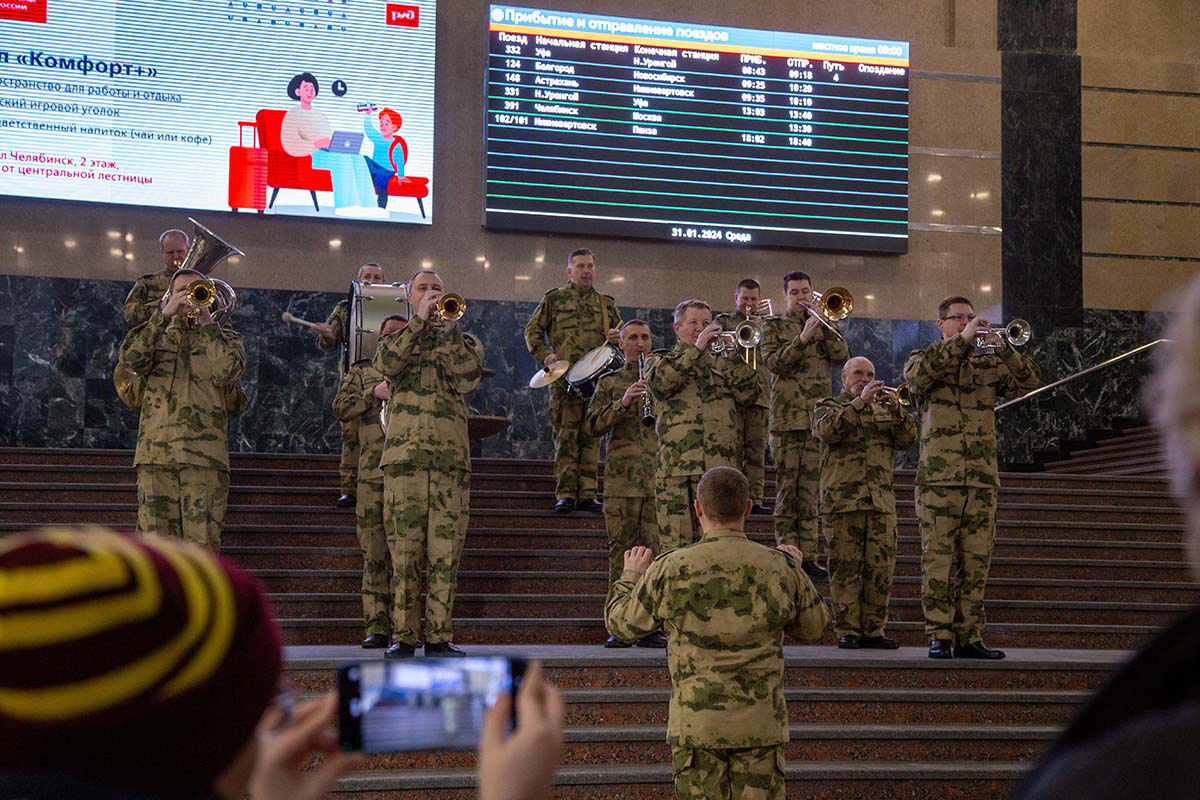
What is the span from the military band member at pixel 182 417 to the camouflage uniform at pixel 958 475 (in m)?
3.83

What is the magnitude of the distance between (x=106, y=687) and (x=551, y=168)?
11675 millimetres

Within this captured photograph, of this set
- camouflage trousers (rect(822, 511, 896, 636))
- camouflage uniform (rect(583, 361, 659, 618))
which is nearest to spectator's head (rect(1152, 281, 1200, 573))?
camouflage trousers (rect(822, 511, 896, 636))

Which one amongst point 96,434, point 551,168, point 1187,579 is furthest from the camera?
point 551,168

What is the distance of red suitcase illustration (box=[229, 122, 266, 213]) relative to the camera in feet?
38.4

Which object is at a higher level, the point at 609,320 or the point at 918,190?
the point at 918,190

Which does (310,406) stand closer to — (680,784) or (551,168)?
(551,168)

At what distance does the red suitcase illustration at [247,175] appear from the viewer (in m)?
11.7

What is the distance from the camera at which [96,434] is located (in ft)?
37.4

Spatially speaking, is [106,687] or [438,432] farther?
[438,432]

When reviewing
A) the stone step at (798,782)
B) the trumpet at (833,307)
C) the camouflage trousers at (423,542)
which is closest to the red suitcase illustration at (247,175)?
the trumpet at (833,307)

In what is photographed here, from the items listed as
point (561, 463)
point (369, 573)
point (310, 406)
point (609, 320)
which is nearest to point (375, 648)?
point (369, 573)

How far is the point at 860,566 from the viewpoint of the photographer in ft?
25.5

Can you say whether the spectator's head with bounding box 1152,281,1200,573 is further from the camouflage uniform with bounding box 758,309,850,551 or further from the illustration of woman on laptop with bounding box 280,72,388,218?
the illustration of woman on laptop with bounding box 280,72,388,218

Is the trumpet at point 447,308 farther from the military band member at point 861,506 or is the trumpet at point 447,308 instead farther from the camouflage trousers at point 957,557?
the camouflage trousers at point 957,557
